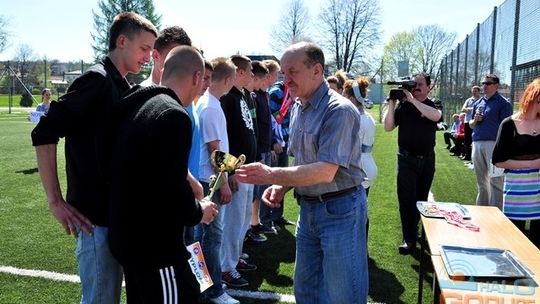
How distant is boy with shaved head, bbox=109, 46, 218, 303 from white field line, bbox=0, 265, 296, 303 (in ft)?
6.91

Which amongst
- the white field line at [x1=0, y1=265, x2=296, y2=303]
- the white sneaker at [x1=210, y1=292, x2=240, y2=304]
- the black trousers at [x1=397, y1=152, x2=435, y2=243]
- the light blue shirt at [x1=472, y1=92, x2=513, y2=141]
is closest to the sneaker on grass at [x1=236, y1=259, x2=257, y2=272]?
the white field line at [x1=0, y1=265, x2=296, y2=303]

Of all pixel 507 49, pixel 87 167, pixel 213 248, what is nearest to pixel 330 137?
pixel 87 167

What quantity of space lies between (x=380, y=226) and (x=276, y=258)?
2136mm

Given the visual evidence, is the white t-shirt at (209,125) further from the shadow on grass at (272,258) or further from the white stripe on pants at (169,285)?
the white stripe on pants at (169,285)

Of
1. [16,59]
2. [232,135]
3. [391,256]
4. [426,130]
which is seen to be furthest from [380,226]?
[16,59]

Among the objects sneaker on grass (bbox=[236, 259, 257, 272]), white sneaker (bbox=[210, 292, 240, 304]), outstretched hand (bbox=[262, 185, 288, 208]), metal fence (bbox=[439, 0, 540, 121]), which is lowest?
sneaker on grass (bbox=[236, 259, 257, 272])

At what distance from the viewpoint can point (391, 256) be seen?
567 centimetres

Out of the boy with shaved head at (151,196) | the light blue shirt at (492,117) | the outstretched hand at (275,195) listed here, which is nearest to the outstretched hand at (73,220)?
the boy with shaved head at (151,196)

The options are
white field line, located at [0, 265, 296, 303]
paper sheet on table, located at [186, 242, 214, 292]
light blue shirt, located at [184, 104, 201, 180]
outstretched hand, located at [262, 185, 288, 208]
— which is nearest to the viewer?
paper sheet on table, located at [186, 242, 214, 292]

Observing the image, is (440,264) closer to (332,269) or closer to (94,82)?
(332,269)

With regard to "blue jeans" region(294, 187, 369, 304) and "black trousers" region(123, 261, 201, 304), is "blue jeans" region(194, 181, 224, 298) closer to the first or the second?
"blue jeans" region(294, 187, 369, 304)

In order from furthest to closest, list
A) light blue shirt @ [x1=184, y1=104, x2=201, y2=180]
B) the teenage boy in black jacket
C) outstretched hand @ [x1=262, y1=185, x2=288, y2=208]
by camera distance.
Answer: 1. light blue shirt @ [x1=184, y1=104, x2=201, y2=180]
2. outstretched hand @ [x1=262, y1=185, x2=288, y2=208]
3. the teenage boy in black jacket

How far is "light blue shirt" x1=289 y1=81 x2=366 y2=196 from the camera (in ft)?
9.39

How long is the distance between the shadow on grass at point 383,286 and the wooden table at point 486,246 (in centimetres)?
40
